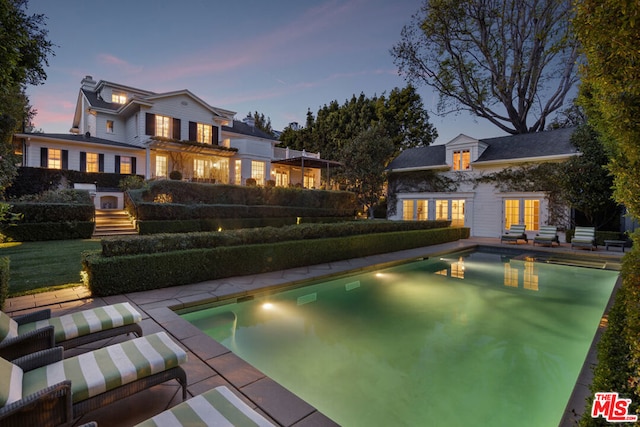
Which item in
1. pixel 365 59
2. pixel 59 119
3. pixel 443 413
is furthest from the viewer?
pixel 59 119

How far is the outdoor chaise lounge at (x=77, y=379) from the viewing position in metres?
1.93

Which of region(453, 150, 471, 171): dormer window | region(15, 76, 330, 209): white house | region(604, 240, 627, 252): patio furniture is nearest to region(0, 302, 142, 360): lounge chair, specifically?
region(15, 76, 330, 209): white house

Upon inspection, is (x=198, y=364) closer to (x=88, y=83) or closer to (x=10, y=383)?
(x=10, y=383)

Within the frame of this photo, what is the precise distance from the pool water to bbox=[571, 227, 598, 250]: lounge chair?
5.87 m

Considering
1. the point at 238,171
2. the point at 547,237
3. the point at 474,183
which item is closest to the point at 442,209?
the point at 474,183

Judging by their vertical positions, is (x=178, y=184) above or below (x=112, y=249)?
above

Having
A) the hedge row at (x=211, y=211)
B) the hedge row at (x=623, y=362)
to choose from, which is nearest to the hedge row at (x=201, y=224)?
the hedge row at (x=211, y=211)

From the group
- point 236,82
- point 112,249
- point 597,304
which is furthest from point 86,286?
point 236,82

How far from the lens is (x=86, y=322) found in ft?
11.4

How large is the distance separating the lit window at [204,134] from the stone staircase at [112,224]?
844 cm

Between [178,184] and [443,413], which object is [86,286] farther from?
[178,184]

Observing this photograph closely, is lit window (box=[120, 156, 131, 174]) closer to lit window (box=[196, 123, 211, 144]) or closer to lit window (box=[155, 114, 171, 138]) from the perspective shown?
lit window (box=[155, 114, 171, 138])

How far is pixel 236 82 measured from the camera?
21.8 metres

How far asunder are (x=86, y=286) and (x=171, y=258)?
1.68 metres
